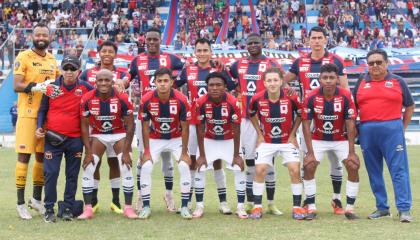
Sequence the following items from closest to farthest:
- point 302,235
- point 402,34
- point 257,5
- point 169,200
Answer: point 302,235 → point 169,200 → point 402,34 → point 257,5

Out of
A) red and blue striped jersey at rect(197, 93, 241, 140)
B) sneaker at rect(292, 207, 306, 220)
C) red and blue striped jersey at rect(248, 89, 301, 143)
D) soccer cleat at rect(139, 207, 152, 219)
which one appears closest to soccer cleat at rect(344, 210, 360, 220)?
sneaker at rect(292, 207, 306, 220)

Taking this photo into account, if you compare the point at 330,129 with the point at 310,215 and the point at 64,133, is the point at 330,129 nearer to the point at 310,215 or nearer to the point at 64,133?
the point at 310,215

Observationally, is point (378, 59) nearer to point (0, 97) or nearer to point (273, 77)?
point (273, 77)

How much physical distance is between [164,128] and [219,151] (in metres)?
0.83

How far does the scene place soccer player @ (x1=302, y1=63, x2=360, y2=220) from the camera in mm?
10992

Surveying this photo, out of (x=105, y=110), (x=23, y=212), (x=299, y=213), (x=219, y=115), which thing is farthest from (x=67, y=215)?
(x=299, y=213)

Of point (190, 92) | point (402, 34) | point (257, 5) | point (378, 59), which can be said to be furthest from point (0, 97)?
point (378, 59)

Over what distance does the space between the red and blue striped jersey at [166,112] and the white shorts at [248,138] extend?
3.29ft

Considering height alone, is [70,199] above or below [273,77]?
below

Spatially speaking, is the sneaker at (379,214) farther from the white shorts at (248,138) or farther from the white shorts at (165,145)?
the white shorts at (165,145)

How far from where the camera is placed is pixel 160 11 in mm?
41281

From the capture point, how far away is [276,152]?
36.8 ft

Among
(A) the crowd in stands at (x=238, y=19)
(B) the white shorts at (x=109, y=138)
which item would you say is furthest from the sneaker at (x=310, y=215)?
(A) the crowd in stands at (x=238, y=19)

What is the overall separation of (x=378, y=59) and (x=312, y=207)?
215 centimetres
